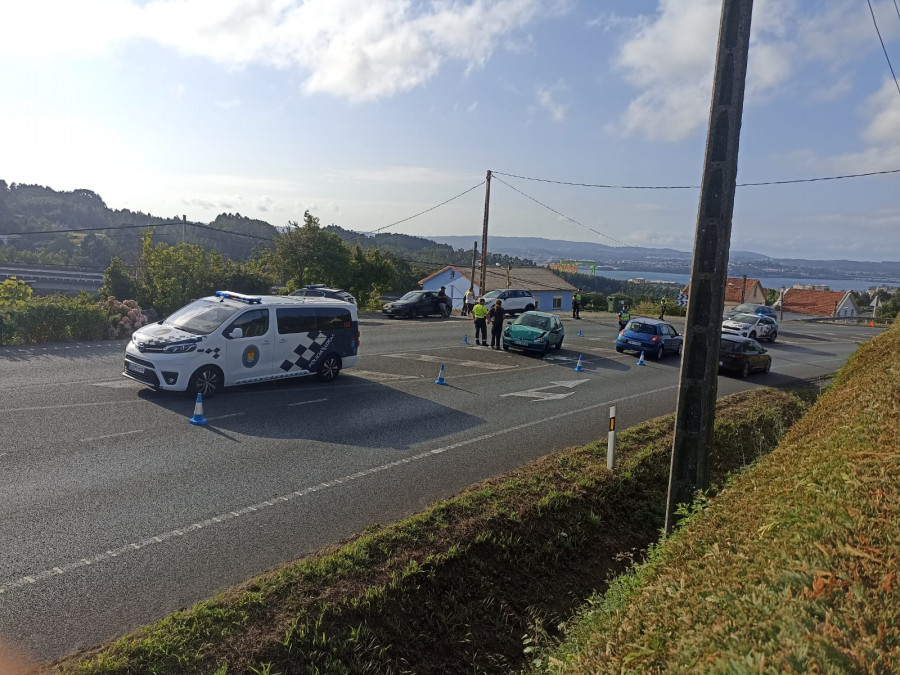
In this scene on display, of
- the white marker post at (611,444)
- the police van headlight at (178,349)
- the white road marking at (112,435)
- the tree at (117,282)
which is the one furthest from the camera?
the tree at (117,282)

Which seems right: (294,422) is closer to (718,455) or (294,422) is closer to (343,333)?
(343,333)

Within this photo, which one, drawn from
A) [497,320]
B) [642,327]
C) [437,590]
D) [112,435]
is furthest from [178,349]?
[642,327]

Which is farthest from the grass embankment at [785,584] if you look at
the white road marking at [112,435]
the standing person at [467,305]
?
the standing person at [467,305]

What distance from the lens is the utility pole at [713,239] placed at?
6645 millimetres

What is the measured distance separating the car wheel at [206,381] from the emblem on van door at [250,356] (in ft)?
1.93

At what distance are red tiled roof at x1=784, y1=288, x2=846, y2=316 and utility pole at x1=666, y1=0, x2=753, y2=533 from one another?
9335cm

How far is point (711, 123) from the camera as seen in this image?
679cm

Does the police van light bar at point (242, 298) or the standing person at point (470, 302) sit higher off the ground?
the police van light bar at point (242, 298)

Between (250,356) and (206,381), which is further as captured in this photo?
(250,356)

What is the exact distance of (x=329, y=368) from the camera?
14.6 metres

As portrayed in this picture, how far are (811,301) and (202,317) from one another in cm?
10016

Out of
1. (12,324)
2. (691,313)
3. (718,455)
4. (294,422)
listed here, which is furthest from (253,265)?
(691,313)

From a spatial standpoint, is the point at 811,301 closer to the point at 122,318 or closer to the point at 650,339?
the point at 650,339

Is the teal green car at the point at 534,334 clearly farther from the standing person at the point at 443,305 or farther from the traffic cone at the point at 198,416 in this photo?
the traffic cone at the point at 198,416
